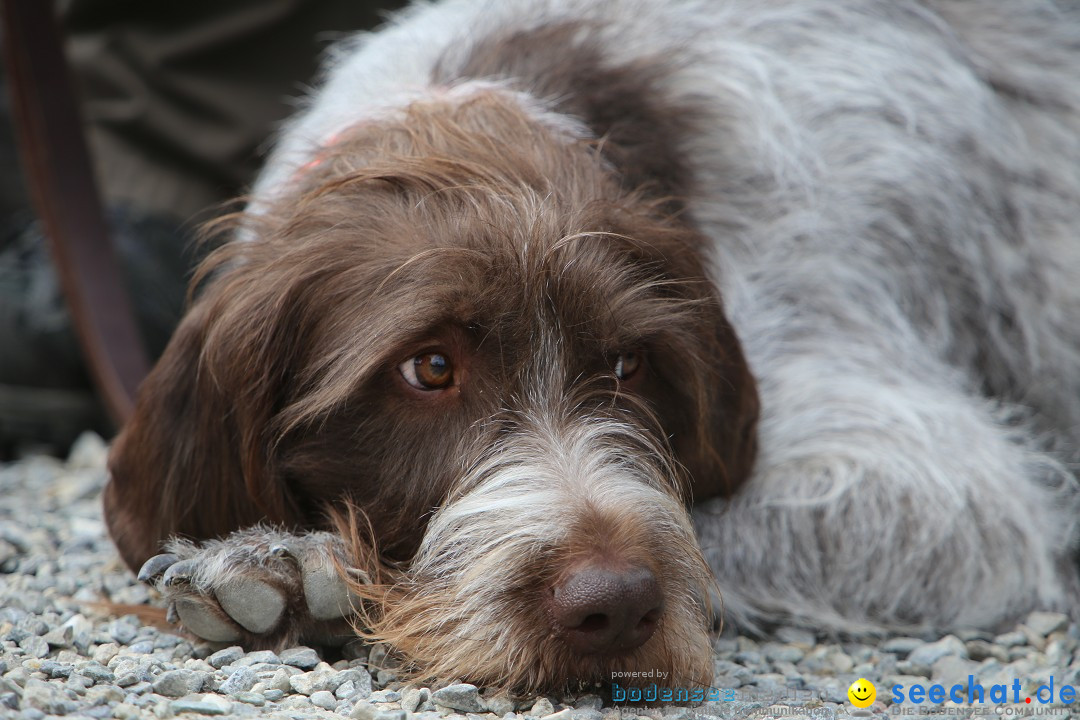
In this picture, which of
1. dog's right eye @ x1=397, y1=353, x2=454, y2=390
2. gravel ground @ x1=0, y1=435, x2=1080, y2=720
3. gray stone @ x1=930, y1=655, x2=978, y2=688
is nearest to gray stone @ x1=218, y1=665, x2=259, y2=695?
gravel ground @ x1=0, y1=435, x2=1080, y2=720

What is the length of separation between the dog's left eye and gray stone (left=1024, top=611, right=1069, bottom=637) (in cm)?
148

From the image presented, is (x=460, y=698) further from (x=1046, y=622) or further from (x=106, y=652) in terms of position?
(x=1046, y=622)

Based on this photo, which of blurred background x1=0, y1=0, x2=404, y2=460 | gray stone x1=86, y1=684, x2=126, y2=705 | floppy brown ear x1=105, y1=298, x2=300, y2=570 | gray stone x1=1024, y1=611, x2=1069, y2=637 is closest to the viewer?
gray stone x1=86, y1=684, x2=126, y2=705

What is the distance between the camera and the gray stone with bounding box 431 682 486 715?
2516 mm

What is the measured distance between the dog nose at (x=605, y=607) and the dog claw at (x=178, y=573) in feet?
2.86

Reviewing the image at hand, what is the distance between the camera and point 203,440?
9.84 feet

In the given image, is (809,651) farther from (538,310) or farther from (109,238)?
(109,238)

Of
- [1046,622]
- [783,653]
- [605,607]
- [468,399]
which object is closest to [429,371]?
[468,399]

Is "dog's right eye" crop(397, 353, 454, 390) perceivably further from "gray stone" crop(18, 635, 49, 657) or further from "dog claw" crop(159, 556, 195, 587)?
"gray stone" crop(18, 635, 49, 657)

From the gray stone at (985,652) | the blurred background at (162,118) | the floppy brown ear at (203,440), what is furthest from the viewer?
the blurred background at (162,118)

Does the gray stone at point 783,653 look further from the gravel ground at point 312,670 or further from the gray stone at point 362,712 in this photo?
the gray stone at point 362,712

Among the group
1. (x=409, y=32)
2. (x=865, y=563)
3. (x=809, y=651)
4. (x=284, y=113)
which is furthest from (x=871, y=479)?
(x=284, y=113)

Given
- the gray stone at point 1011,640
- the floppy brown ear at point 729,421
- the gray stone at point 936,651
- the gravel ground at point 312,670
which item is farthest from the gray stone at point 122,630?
the gray stone at point 1011,640

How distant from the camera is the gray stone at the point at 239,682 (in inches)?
96.9
